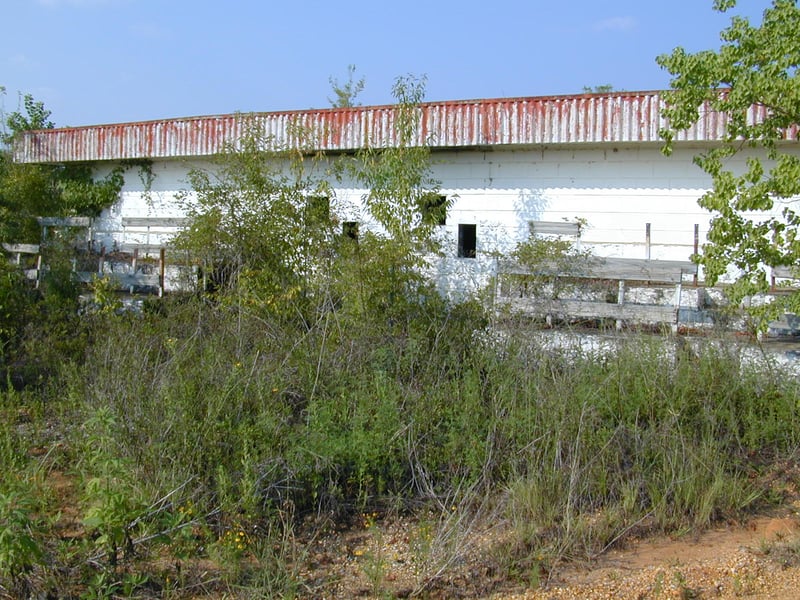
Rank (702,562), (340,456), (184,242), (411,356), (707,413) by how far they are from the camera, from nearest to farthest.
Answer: (702,562) < (340,456) < (707,413) < (411,356) < (184,242)

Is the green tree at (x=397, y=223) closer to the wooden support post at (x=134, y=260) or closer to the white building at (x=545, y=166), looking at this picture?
the white building at (x=545, y=166)

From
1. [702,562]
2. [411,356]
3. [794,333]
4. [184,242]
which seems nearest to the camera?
[702,562]

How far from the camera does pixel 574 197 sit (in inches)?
539

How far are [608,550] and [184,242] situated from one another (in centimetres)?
→ 752

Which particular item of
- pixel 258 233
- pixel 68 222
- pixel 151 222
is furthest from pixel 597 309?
pixel 151 222

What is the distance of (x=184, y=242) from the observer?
1108 centimetres

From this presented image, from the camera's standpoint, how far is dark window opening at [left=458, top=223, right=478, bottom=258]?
14648 millimetres

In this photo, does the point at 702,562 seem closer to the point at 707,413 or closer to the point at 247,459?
the point at 707,413

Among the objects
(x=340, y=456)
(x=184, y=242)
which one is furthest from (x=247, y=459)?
(x=184, y=242)

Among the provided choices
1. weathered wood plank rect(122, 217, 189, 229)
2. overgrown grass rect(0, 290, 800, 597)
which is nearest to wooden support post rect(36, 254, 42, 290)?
weathered wood plank rect(122, 217, 189, 229)

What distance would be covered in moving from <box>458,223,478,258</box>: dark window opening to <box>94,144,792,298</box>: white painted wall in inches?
7.2

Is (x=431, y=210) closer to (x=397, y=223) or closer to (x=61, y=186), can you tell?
(x=397, y=223)

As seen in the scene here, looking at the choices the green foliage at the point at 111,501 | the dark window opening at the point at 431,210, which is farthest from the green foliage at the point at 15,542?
the dark window opening at the point at 431,210

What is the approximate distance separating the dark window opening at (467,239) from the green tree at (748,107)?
643 cm
